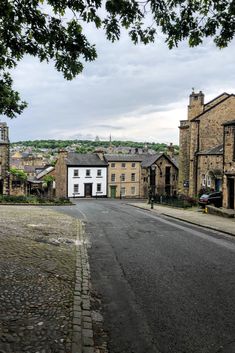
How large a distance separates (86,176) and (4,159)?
19.8 m

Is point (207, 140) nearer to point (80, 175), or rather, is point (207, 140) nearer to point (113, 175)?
point (113, 175)

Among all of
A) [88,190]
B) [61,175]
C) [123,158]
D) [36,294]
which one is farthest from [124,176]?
[36,294]

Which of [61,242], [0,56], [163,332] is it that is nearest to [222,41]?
[0,56]

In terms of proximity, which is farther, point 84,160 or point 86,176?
point 84,160

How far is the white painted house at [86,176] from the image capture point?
6188 cm

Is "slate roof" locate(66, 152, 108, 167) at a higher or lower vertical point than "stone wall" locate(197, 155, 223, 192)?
higher

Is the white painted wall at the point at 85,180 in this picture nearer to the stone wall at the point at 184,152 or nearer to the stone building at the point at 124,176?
the stone building at the point at 124,176

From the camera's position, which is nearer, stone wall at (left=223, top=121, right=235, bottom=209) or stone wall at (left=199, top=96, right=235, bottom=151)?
Result: stone wall at (left=223, top=121, right=235, bottom=209)

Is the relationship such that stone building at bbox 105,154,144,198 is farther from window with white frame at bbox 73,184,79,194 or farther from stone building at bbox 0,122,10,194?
stone building at bbox 0,122,10,194

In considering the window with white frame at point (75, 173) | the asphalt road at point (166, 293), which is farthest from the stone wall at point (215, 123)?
the window with white frame at point (75, 173)

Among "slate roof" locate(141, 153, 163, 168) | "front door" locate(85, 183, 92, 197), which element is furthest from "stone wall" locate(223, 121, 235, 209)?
"front door" locate(85, 183, 92, 197)

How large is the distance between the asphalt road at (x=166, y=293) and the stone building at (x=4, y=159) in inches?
1400

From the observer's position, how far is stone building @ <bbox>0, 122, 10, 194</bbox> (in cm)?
4603

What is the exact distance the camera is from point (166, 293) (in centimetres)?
742
